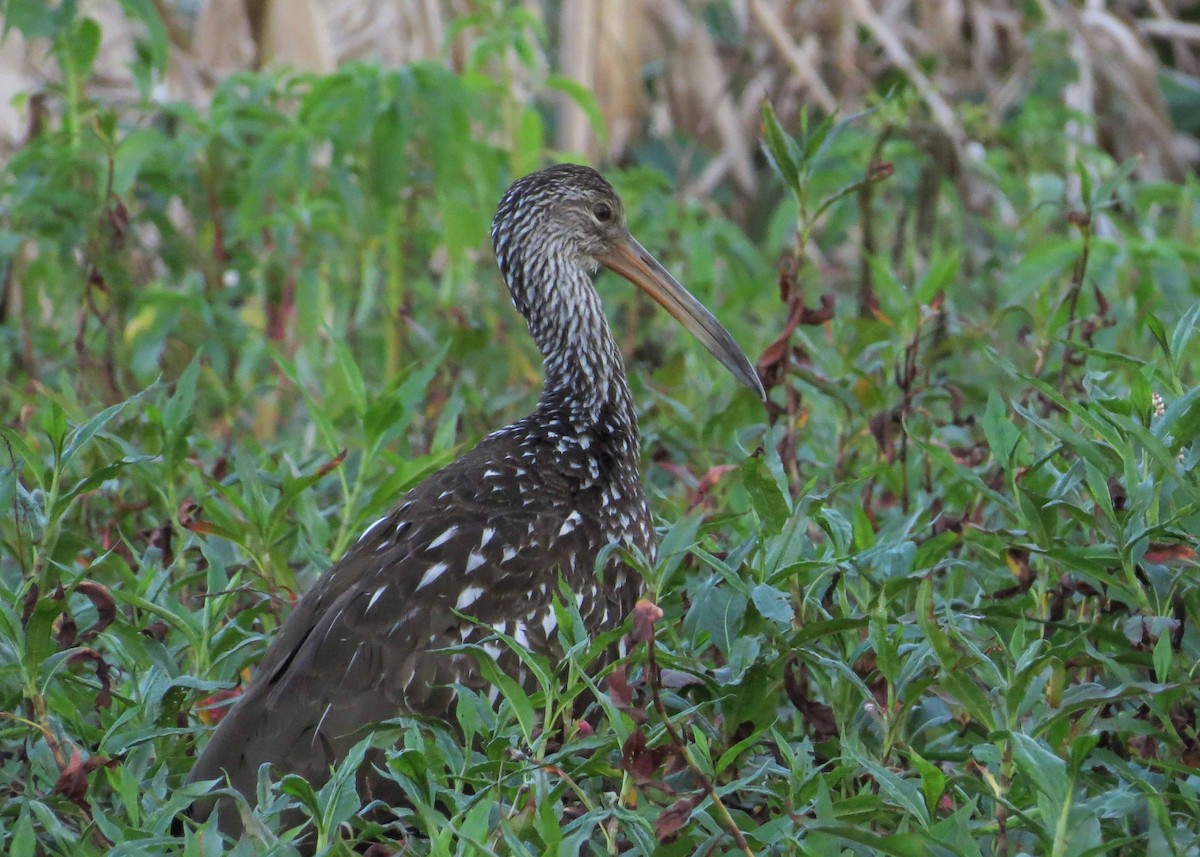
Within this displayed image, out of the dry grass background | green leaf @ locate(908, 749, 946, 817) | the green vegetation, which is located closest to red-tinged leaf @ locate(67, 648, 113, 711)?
the green vegetation

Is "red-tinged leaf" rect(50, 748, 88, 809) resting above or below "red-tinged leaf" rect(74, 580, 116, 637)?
below

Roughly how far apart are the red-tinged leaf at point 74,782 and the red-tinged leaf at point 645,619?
966mm

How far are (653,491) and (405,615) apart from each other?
114 cm

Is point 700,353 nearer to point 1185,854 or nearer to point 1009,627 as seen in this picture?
point 1009,627

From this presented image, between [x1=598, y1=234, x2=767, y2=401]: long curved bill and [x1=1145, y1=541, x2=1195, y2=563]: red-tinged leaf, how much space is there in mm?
1295

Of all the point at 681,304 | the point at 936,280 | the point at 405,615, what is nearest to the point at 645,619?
the point at 405,615

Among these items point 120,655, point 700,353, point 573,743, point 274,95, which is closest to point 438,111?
point 274,95

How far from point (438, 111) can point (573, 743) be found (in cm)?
325

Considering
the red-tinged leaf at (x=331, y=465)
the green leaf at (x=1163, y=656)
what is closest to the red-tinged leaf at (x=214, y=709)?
the red-tinged leaf at (x=331, y=465)

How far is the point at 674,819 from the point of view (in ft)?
7.86

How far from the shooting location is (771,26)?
26.0ft

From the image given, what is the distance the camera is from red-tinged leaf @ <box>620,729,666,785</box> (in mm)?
2428

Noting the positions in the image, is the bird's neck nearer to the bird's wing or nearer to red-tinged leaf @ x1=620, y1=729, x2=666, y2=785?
the bird's wing

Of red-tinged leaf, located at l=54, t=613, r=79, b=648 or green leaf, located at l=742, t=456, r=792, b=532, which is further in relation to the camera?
red-tinged leaf, located at l=54, t=613, r=79, b=648
